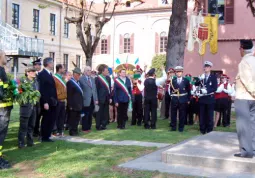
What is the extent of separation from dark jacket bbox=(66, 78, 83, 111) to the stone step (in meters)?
3.53

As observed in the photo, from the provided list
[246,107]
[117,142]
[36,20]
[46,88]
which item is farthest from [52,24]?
[246,107]

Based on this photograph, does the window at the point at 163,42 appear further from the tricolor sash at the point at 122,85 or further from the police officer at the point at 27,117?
the police officer at the point at 27,117

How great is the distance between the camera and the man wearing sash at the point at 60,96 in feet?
34.5

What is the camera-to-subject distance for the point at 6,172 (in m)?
6.59

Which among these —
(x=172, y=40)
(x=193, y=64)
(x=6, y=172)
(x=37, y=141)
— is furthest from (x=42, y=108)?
(x=193, y=64)

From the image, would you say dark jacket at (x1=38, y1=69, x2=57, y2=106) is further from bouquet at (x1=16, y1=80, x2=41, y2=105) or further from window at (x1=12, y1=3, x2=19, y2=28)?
window at (x1=12, y1=3, x2=19, y2=28)

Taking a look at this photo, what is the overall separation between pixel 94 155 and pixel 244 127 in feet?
9.76

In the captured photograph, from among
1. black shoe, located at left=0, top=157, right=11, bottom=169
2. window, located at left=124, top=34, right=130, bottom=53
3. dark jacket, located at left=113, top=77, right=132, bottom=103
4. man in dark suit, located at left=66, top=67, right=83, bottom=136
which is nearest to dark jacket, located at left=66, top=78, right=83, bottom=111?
man in dark suit, located at left=66, top=67, right=83, bottom=136

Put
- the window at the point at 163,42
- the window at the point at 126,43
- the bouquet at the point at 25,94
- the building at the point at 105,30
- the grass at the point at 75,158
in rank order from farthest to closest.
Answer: the window at the point at 126,43 < the window at the point at 163,42 < the building at the point at 105,30 < the bouquet at the point at 25,94 < the grass at the point at 75,158

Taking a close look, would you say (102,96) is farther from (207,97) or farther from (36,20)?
(36,20)

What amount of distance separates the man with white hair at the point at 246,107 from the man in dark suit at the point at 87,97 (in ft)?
17.7

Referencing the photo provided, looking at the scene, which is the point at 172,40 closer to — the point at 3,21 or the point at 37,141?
the point at 37,141

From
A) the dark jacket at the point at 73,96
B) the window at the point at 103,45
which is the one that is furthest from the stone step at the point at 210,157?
the window at the point at 103,45

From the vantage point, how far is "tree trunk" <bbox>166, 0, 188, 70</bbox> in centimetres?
1634
